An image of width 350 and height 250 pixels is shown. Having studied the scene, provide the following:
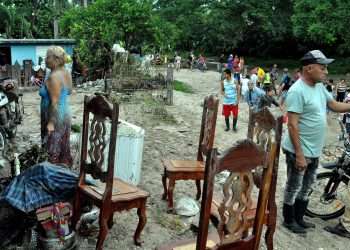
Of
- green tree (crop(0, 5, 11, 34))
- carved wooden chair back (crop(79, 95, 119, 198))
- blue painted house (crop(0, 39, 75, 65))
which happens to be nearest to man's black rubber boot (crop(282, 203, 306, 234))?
carved wooden chair back (crop(79, 95, 119, 198))

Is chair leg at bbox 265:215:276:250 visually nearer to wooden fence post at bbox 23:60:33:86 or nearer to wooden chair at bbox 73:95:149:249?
wooden chair at bbox 73:95:149:249

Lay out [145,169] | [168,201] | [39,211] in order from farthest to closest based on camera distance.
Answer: [145,169] → [168,201] → [39,211]

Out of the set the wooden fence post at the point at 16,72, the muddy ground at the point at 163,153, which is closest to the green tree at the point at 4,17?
the wooden fence post at the point at 16,72

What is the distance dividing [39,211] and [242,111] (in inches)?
439

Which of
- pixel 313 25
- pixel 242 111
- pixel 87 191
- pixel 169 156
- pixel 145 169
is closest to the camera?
pixel 87 191

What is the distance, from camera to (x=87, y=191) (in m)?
3.77

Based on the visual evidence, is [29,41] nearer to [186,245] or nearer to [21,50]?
[21,50]

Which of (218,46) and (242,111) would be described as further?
(218,46)

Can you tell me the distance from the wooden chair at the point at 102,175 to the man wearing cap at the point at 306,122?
1579mm

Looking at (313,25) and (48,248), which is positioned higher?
(313,25)

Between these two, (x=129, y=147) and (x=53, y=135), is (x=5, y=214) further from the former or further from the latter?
(x=129, y=147)

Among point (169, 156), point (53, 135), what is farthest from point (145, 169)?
point (53, 135)

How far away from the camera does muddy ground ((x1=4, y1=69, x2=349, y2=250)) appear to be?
446 cm

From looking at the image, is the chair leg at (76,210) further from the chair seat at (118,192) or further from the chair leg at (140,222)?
the chair leg at (140,222)
